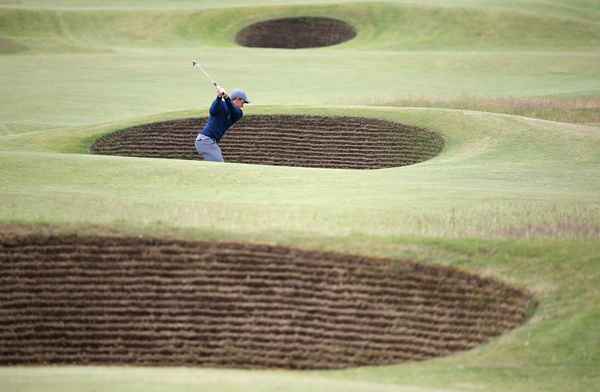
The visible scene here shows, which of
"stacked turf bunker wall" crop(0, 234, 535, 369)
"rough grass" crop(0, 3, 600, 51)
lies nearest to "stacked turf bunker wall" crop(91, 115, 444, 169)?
"stacked turf bunker wall" crop(0, 234, 535, 369)

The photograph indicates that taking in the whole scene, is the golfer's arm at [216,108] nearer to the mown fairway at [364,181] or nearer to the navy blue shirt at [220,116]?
the navy blue shirt at [220,116]

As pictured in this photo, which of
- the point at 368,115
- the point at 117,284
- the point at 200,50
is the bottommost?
the point at 200,50

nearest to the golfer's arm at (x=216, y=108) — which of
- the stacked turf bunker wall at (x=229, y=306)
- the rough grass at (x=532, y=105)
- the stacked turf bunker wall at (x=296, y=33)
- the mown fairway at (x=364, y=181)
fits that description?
the mown fairway at (x=364, y=181)

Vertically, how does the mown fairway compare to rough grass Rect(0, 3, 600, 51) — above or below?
above

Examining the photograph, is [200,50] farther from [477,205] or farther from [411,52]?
[477,205]

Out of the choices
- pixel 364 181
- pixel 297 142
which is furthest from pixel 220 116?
pixel 297 142

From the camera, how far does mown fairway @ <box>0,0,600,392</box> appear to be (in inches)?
616

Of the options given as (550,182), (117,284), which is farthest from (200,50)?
(117,284)

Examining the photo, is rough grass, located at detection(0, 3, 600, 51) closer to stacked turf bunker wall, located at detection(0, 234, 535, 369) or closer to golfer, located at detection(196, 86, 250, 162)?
golfer, located at detection(196, 86, 250, 162)

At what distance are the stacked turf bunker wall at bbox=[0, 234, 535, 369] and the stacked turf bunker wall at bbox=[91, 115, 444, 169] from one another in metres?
12.5

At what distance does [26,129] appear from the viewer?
35375 millimetres

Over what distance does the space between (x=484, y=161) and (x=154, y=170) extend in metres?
8.02

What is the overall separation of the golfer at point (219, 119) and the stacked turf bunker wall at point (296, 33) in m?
34.4

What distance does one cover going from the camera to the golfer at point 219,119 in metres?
26.2
